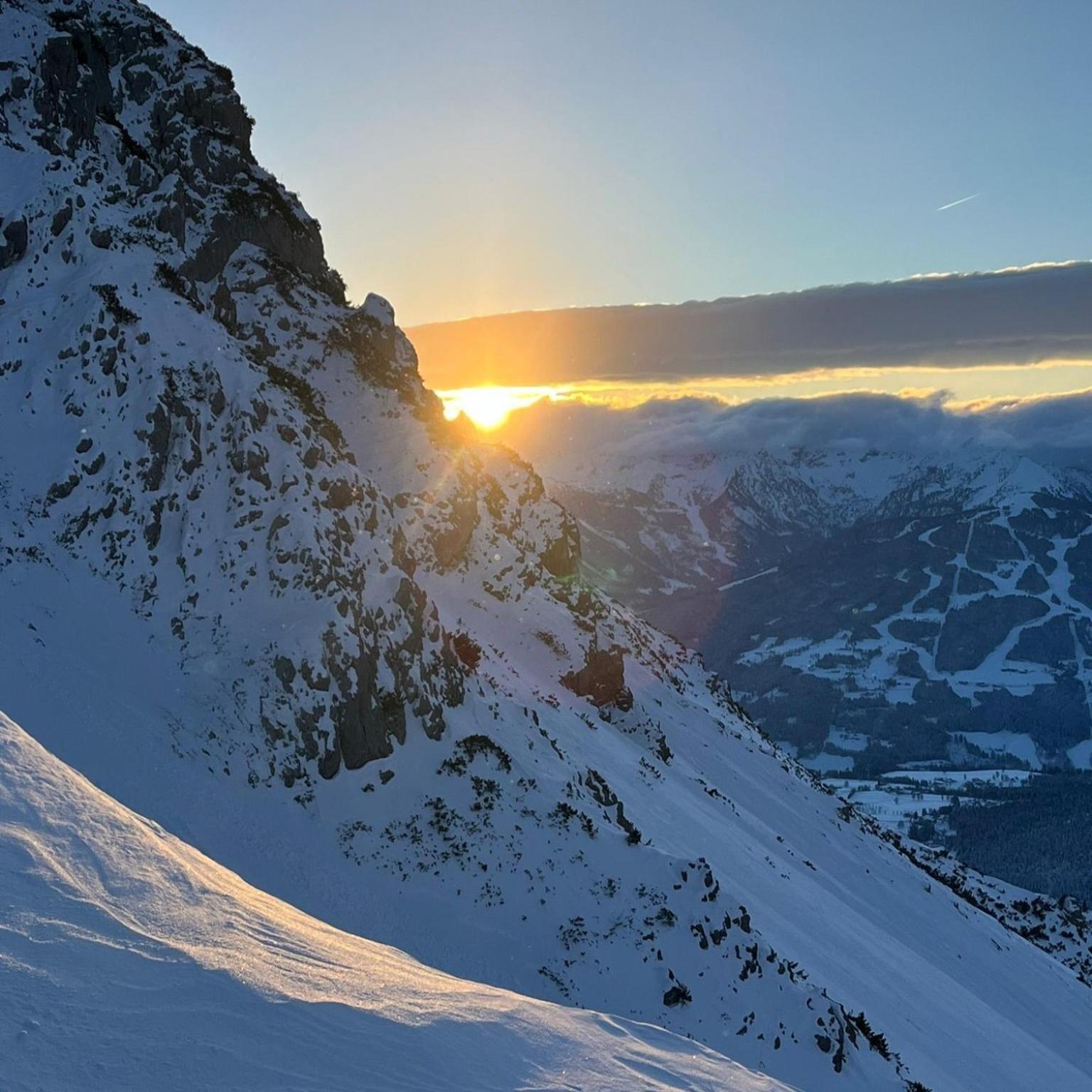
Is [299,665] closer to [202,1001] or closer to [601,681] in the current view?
[202,1001]

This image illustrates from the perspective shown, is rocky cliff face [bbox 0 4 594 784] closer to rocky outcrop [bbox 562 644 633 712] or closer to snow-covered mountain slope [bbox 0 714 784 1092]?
rocky outcrop [bbox 562 644 633 712]

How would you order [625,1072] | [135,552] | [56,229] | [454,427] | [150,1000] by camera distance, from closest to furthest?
[150,1000] < [625,1072] < [135,552] < [56,229] < [454,427]

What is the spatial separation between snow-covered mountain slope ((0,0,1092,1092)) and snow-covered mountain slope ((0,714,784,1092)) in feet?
44.3

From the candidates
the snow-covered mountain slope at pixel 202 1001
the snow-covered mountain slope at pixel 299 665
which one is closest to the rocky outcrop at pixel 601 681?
the snow-covered mountain slope at pixel 299 665

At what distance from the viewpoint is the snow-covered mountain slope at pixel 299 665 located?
91.8 feet

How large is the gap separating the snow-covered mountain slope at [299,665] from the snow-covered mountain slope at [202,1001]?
13.5m

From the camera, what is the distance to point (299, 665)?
31.4 metres

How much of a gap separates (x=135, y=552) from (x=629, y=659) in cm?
4878

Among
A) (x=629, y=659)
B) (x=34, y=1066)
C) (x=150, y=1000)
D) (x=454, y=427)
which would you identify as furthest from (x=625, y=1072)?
(x=629, y=659)

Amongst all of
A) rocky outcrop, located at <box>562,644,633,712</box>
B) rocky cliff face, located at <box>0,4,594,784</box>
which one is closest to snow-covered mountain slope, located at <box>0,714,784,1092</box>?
rocky cliff face, located at <box>0,4,594,784</box>

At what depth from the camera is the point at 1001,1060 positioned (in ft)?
134

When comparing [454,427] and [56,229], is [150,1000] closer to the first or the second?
[56,229]

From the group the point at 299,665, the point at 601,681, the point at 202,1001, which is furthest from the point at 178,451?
the point at 601,681

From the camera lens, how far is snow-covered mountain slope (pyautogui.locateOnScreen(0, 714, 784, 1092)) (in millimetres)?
9328
